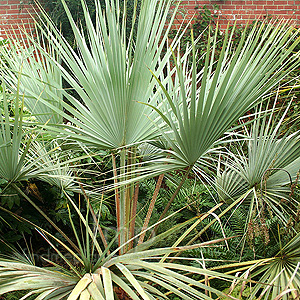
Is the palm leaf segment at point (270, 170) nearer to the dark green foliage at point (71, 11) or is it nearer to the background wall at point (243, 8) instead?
the dark green foliage at point (71, 11)

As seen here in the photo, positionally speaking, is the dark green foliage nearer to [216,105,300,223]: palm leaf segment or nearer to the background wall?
the background wall

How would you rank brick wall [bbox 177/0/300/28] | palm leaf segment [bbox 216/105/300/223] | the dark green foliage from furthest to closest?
1. brick wall [bbox 177/0/300/28]
2. the dark green foliage
3. palm leaf segment [bbox 216/105/300/223]

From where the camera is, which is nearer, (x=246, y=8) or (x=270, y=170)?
(x=270, y=170)

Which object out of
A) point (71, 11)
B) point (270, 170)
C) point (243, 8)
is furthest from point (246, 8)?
point (270, 170)

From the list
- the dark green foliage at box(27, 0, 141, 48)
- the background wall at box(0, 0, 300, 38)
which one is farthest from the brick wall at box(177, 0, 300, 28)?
the dark green foliage at box(27, 0, 141, 48)

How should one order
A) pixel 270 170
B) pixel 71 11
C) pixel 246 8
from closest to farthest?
pixel 270 170 < pixel 71 11 < pixel 246 8

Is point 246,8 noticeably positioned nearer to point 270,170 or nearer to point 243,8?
point 243,8

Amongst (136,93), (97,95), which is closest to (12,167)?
(97,95)

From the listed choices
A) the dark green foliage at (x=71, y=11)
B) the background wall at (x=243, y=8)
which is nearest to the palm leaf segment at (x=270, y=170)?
the dark green foliage at (x=71, y=11)

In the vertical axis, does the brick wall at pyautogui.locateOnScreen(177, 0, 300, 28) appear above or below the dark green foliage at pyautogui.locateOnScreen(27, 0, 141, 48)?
below

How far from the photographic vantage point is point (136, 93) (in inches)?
55.1

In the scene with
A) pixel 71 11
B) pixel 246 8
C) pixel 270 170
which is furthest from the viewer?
pixel 246 8

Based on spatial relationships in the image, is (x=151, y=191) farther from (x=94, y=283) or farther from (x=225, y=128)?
(x=94, y=283)

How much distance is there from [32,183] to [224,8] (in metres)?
3.59
